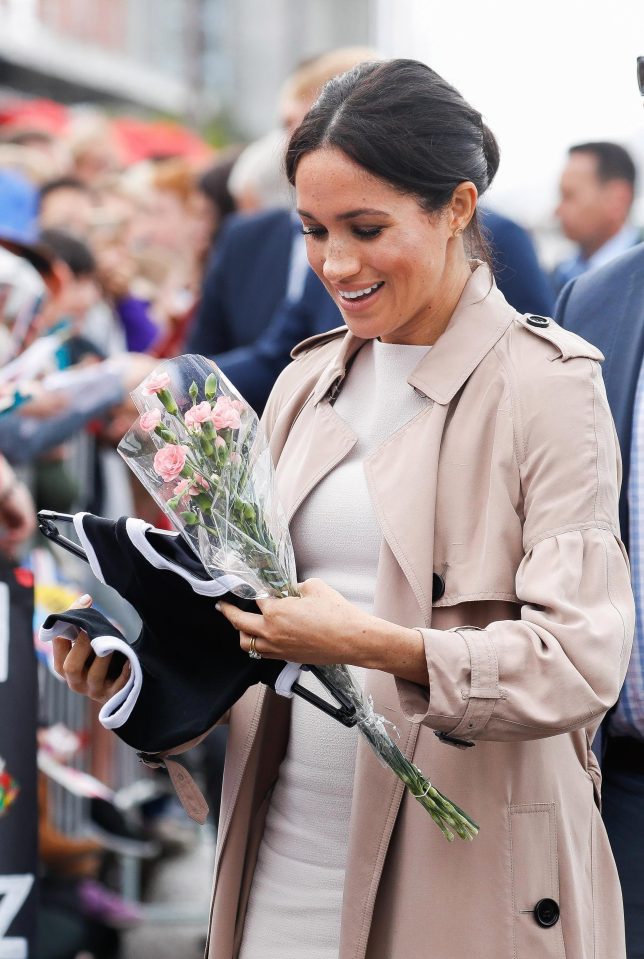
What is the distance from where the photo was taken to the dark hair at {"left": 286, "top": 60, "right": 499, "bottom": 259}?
2.33m

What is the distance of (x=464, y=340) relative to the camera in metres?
2.46

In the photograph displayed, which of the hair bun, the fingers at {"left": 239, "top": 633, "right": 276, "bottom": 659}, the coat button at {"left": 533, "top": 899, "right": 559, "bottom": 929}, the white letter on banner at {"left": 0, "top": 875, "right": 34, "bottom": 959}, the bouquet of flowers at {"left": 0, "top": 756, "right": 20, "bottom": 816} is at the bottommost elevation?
the white letter on banner at {"left": 0, "top": 875, "right": 34, "bottom": 959}

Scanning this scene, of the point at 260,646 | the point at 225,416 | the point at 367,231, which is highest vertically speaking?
the point at 367,231

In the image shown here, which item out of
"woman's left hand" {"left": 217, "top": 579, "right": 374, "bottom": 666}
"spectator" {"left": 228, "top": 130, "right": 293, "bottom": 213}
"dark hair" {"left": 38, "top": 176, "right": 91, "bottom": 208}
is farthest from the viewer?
"dark hair" {"left": 38, "top": 176, "right": 91, "bottom": 208}

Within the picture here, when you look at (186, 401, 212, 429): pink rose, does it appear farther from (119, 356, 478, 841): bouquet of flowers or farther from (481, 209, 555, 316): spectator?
(481, 209, 555, 316): spectator

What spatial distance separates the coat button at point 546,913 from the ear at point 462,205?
1.13m

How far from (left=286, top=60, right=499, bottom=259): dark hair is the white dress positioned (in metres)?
0.33

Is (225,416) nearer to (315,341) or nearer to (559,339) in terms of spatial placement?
(559,339)

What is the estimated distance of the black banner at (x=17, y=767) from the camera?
3572mm

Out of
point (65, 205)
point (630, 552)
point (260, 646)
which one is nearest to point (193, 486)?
point (260, 646)

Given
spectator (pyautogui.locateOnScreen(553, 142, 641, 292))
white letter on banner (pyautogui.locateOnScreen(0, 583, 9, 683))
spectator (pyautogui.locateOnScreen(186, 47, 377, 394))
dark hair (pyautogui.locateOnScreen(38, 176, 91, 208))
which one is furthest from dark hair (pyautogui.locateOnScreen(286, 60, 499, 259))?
spectator (pyautogui.locateOnScreen(553, 142, 641, 292))

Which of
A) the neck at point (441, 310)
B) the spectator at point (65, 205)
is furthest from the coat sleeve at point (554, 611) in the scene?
the spectator at point (65, 205)

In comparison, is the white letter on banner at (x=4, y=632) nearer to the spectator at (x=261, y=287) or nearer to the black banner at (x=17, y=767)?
the black banner at (x=17, y=767)

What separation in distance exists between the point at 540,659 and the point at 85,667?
2.69 feet
